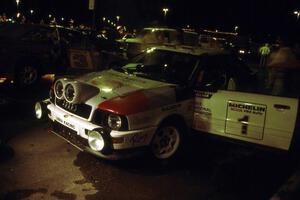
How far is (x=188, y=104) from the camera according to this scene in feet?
18.3

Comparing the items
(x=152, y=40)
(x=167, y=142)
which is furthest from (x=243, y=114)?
(x=152, y=40)

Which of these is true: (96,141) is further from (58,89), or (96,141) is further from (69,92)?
(58,89)

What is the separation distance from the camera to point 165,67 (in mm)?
6109

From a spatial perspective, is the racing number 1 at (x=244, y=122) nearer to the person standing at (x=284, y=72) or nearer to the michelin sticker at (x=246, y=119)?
the michelin sticker at (x=246, y=119)

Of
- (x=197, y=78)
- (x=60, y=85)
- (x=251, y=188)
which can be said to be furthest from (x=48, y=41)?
(x=251, y=188)

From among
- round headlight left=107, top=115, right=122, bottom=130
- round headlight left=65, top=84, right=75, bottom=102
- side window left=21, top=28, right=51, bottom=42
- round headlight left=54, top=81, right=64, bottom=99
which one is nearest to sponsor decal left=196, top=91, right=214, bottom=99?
round headlight left=107, top=115, right=122, bottom=130

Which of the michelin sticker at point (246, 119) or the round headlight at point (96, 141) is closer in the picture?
the round headlight at point (96, 141)

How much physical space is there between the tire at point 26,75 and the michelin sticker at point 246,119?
6254 mm

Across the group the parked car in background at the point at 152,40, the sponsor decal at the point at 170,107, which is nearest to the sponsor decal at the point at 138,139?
the sponsor decal at the point at 170,107

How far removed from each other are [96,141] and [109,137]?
19 cm

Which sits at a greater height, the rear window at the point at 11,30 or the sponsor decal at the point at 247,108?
the rear window at the point at 11,30

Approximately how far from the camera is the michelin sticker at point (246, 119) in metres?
5.27

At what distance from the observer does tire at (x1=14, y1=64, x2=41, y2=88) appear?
9.71 metres

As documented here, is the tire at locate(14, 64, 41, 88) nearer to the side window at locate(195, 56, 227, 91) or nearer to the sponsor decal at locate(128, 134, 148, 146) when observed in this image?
the side window at locate(195, 56, 227, 91)
